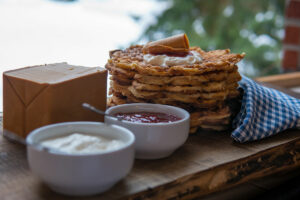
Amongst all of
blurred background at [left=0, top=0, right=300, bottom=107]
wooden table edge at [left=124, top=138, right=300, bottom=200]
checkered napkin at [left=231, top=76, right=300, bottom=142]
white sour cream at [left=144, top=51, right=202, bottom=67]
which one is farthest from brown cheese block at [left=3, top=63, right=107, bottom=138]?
blurred background at [left=0, top=0, right=300, bottom=107]

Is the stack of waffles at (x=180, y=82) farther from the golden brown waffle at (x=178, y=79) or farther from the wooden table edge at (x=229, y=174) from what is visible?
the wooden table edge at (x=229, y=174)

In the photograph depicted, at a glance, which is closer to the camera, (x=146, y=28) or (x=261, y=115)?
(x=261, y=115)

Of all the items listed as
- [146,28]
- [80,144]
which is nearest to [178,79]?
[80,144]

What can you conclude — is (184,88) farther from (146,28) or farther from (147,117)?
(146,28)

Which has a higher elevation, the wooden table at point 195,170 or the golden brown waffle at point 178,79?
the golden brown waffle at point 178,79

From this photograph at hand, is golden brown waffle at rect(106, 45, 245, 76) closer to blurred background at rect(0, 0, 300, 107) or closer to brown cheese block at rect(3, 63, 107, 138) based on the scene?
brown cheese block at rect(3, 63, 107, 138)

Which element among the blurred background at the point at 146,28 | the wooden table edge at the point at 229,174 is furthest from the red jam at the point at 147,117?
the blurred background at the point at 146,28
